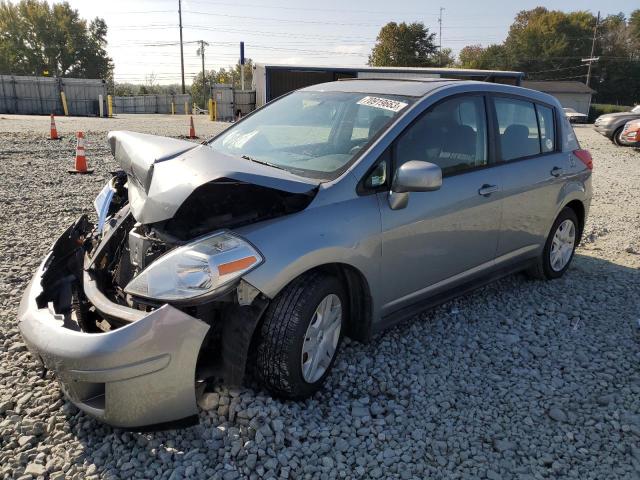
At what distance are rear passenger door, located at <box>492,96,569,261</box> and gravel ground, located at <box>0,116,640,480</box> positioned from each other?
0.57 metres

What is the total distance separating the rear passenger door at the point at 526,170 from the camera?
4.24 m

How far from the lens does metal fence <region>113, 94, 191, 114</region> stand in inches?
1986

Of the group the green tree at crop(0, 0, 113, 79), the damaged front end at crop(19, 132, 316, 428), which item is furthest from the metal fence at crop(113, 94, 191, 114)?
the damaged front end at crop(19, 132, 316, 428)

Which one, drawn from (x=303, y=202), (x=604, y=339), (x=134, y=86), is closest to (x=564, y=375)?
(x=604, y=339)

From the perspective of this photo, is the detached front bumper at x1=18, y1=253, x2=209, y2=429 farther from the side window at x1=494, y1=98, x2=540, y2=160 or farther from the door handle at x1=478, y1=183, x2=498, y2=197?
the side window at x1=494, y1=98, x2=540, y2=160

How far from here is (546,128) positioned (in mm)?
4832

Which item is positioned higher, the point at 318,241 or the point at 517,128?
the point at 517,128

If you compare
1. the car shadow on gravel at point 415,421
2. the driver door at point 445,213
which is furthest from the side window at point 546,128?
the car shadow on gravel at point 415,421

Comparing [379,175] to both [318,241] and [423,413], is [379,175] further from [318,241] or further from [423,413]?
[423,413]

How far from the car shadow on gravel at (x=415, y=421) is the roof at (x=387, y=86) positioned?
170cm

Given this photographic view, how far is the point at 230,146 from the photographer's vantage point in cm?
391

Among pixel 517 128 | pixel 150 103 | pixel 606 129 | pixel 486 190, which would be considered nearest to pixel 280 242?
pixel 486 190

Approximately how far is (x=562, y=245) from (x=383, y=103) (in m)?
2.56

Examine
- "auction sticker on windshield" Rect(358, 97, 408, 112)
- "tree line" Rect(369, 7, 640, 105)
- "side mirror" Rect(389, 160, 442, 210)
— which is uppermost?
"tree line" Rect(369, 7, 640, 105)
